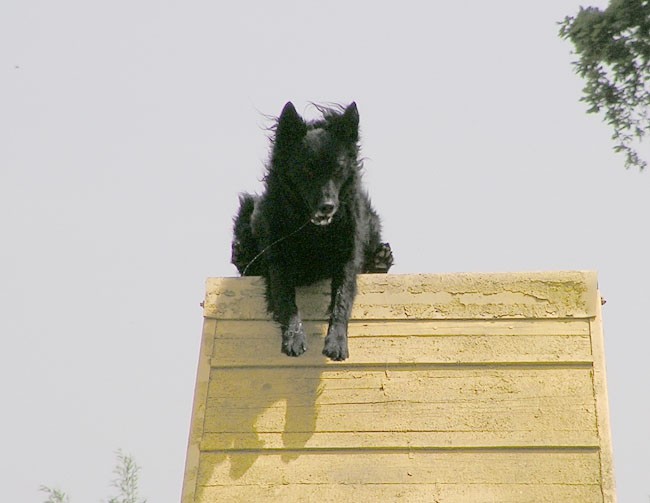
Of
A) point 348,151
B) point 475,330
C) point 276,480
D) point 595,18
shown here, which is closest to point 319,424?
point 276,480

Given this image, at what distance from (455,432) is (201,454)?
4.24ft

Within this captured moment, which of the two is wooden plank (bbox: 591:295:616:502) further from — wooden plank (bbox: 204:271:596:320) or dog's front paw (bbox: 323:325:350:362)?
dog's front paw (bbox: 323:325:350:362)

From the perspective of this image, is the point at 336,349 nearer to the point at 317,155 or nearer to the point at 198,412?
the point at 198,412

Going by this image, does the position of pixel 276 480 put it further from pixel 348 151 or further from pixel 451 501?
pixel 348 151

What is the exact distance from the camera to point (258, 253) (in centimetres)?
591

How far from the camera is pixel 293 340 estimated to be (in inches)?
181

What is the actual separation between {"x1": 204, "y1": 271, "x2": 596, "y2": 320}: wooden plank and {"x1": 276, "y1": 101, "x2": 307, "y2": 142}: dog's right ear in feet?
3.30

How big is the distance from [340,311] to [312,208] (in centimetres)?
64

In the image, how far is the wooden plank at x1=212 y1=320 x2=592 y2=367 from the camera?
457 cm

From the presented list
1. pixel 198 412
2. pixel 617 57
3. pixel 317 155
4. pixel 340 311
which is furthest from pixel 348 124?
pixel 617 57

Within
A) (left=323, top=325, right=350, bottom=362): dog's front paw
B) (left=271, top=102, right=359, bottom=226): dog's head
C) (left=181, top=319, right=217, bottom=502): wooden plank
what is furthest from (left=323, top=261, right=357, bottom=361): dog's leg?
(left=181, top=319, right=217, bottom=502): wooden plank

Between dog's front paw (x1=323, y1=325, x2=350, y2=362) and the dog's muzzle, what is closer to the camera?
dog's front paw (x1=323, y1=325, x2=350, y2=362)

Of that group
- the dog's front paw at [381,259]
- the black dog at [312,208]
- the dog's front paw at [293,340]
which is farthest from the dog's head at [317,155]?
the dog's front paw at [381,259]

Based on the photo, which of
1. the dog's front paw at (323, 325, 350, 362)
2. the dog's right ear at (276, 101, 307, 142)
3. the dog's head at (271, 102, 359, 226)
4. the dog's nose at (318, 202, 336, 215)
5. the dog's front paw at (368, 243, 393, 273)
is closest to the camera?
the dog's front paw at (323, 325, 350, 362)
